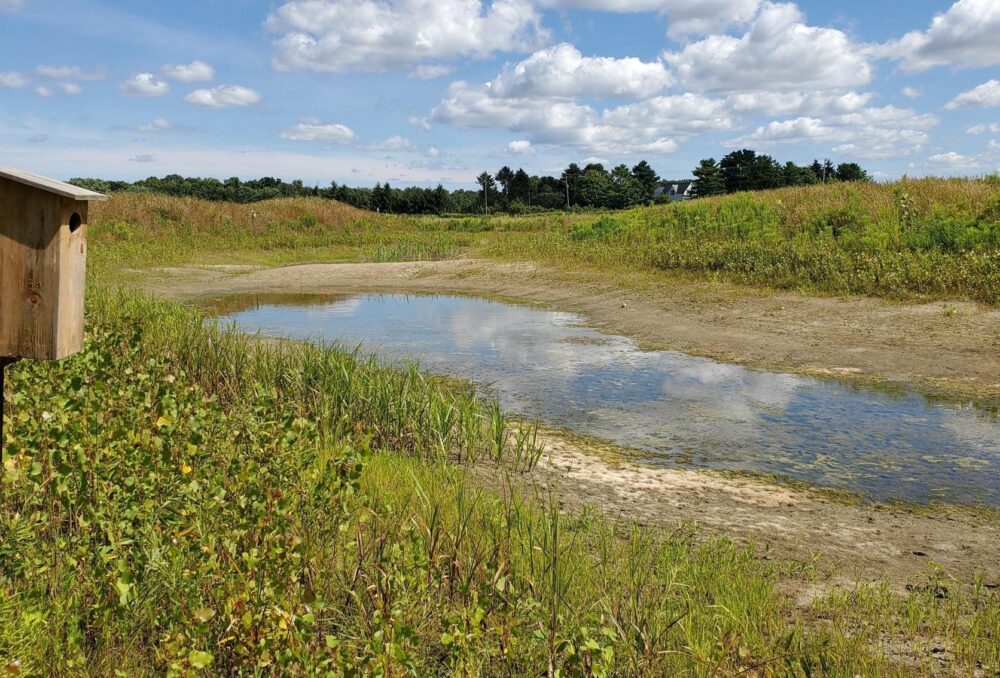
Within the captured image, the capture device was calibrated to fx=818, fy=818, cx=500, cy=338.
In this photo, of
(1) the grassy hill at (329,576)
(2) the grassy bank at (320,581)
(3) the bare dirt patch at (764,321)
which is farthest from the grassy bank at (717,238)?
(2) the grassy bank at (320,581)

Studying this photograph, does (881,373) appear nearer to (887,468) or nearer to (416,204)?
(887,468)

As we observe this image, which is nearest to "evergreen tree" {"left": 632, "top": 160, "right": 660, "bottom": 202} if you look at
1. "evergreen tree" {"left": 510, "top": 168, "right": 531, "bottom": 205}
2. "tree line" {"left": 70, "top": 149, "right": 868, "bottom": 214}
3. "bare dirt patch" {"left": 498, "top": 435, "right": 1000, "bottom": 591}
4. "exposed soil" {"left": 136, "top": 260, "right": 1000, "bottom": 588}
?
"tree line" {"left": 70, "top": 149, "right": 868, "bottom": 214}

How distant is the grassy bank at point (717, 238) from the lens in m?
14.5

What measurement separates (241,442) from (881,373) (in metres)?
8.22

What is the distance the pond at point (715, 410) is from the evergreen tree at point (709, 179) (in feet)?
234

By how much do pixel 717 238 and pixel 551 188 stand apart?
6784 cm

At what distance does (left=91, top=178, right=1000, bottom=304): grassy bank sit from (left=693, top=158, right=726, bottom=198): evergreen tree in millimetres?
49957

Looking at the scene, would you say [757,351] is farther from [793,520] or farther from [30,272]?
[30,272]

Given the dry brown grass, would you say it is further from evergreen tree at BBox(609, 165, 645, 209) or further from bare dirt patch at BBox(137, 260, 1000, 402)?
evergreen tree at BBox(609, 165, 645, 209)

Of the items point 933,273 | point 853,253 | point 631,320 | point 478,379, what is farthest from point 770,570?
point 853,253

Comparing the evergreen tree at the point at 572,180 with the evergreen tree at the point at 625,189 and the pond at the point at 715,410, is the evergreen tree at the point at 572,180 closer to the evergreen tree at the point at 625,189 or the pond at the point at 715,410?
the evergreen tree at the point at 625,189

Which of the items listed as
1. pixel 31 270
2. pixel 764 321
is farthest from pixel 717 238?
pixel 31 270

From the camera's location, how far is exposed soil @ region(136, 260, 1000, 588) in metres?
5.08

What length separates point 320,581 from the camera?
11.9 feet
